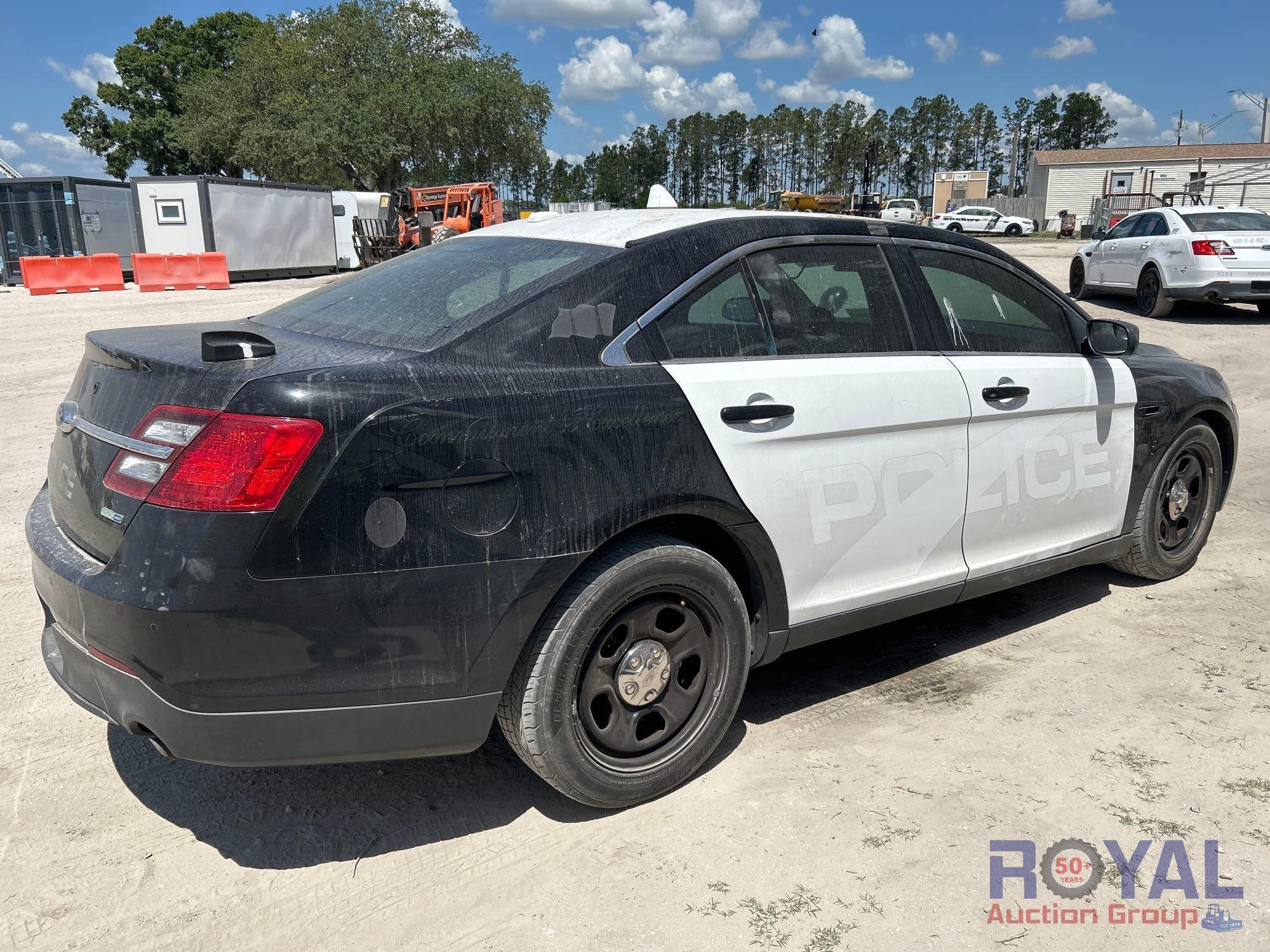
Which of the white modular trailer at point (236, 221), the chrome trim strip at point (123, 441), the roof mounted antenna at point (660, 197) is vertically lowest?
the chrome trim strip at point (123, 441)

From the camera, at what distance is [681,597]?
2.88m

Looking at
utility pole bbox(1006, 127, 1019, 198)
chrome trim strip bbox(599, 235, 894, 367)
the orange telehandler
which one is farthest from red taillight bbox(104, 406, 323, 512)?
utility pole bbox(1006, 127, 1019, 198)

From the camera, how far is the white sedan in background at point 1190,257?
43.2 ft

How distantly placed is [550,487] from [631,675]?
650 mm

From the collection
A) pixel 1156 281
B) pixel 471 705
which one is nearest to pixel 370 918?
pixel 471 705

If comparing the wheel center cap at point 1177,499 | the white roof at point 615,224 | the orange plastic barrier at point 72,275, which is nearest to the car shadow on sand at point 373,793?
the wheel center cap at point 1177,499

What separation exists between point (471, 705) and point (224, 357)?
1071 mm

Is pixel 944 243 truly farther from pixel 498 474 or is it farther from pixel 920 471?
pixel 498 474

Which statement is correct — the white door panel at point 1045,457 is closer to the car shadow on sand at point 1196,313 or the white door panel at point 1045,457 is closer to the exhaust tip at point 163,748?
the exhaust tip at point 163,748

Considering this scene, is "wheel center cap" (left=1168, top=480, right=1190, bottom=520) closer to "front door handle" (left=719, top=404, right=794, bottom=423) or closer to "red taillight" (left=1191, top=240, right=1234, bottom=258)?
"front door handle" (left=719, top=404, right=794, bottom=423)

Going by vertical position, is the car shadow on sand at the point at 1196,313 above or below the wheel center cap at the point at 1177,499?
above

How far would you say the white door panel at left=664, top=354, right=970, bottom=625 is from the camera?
294 cm

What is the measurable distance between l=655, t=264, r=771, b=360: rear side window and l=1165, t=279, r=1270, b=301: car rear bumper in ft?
41.9

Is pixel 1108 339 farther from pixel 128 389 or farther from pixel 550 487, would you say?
pixel 128 389
